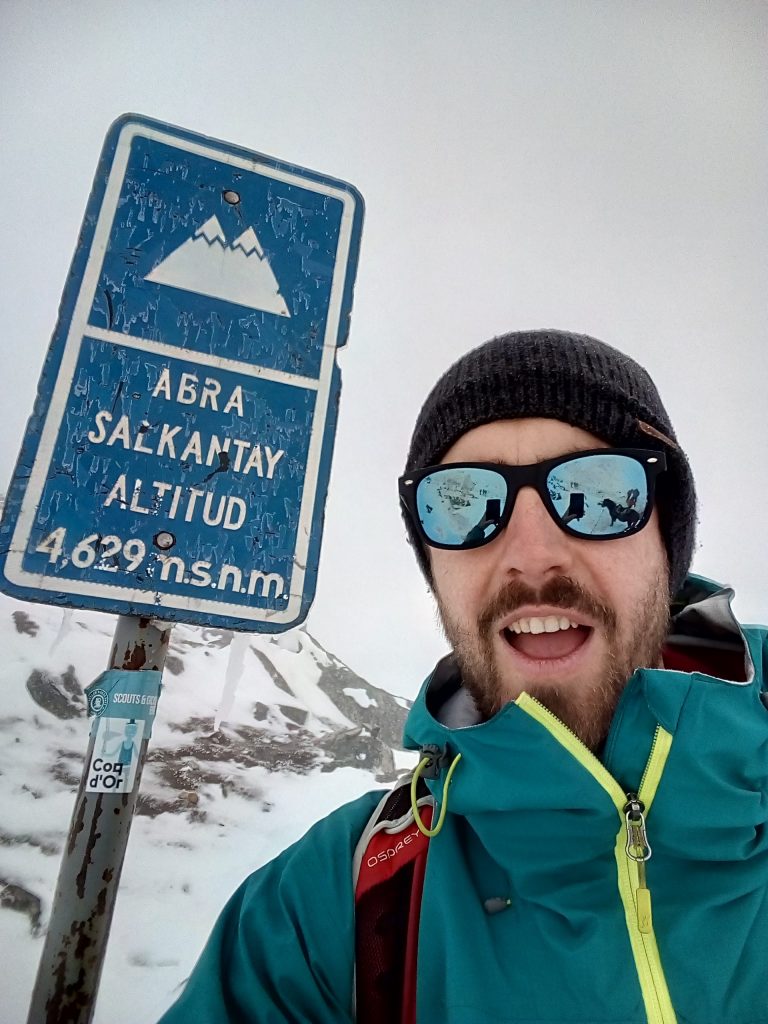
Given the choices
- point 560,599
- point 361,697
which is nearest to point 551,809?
point 560,599

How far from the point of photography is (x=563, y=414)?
4.44ft

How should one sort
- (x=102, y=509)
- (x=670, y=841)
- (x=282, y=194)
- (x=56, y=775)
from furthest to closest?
1. (x=56, y=775)
2. (x=282, y=194)
3. (x=102, y=509)
4. (x=670, y=841)

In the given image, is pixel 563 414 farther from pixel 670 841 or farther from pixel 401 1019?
pixel 401 1019

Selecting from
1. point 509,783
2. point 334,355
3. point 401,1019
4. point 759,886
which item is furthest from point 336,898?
point 334,355

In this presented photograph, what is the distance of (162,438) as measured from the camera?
1068mm

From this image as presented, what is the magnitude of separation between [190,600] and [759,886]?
1.23 metres

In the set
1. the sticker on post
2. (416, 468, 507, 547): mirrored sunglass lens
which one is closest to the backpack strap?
the sticker on post

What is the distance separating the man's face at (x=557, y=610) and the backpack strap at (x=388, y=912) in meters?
0.35

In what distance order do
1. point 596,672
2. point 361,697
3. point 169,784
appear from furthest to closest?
1. point 361,697
2. point 169,784
3. point 596,672

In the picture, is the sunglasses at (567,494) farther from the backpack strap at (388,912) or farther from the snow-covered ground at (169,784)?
the snow-covered ground at (169,784)

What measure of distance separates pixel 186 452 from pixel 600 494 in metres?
1.01

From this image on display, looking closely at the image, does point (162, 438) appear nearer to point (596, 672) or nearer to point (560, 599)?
point (560, 599)

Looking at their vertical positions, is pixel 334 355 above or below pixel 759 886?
above

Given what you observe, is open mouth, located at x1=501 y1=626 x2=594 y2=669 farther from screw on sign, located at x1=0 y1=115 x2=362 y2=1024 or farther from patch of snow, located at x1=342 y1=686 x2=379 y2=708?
patch of snow, located at x1=342 y1=686 x2=379 y2=708
